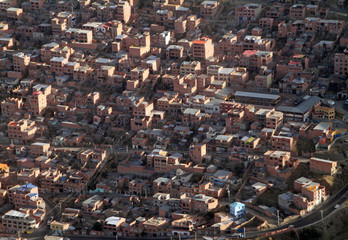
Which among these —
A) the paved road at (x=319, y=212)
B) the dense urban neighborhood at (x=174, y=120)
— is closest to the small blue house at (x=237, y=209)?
the dense urban neighborhood at (x=174, y=120)

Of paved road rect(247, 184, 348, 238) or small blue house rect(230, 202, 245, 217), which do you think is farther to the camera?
small blue house rect(230, 202, 245, 217)

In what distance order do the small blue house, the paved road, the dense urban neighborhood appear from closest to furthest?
the paved road, the small blue house, the dense urban neighborhood

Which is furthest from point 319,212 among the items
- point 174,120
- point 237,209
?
point 174,120

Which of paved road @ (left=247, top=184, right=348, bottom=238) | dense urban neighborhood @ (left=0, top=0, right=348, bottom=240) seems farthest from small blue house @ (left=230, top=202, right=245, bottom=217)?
paved road @ (left=247, top=184, right=348, bottom=238)

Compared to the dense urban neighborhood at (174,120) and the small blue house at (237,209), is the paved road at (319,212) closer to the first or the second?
the dense urban neighborhood at (174,120)

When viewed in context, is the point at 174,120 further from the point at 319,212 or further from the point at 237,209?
the point at 319,212

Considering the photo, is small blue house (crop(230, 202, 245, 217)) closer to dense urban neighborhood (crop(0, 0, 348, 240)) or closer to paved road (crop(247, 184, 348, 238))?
dense urban neighborhood (crop(0, 0, 348, 240))
